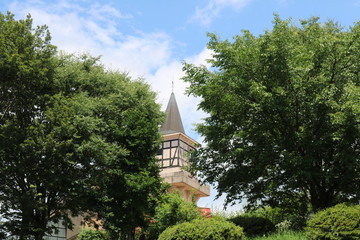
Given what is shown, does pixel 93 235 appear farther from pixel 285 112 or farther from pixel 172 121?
pixel 285 112

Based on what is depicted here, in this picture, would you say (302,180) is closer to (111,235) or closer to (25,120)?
(111,235)

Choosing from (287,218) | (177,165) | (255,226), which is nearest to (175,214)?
(255,226)

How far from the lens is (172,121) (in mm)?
36781

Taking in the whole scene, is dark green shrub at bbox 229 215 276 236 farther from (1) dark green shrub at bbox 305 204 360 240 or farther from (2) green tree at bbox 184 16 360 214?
(1) dark green shrub at bbox 305 204 360 240

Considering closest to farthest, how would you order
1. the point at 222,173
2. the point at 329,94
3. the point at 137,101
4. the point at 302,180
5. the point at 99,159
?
the point at 329,94 < the point at 302,180 < the point at 222,173 < the point at 99,159 < the point at 137,101

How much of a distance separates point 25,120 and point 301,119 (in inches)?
535

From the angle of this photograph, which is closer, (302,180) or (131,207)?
(302,180)

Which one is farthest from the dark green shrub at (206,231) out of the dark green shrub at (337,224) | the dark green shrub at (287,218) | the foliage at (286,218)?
the foliage at (286,218)

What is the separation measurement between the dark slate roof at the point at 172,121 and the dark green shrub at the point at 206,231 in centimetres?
2239

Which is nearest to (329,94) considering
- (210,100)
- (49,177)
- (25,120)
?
(210,100)

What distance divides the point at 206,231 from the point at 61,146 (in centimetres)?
957

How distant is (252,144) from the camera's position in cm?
1684

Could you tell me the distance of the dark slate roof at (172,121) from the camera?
3592cm

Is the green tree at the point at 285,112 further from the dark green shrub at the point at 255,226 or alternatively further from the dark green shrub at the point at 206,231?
the dark green shrub at the point at 206,231
